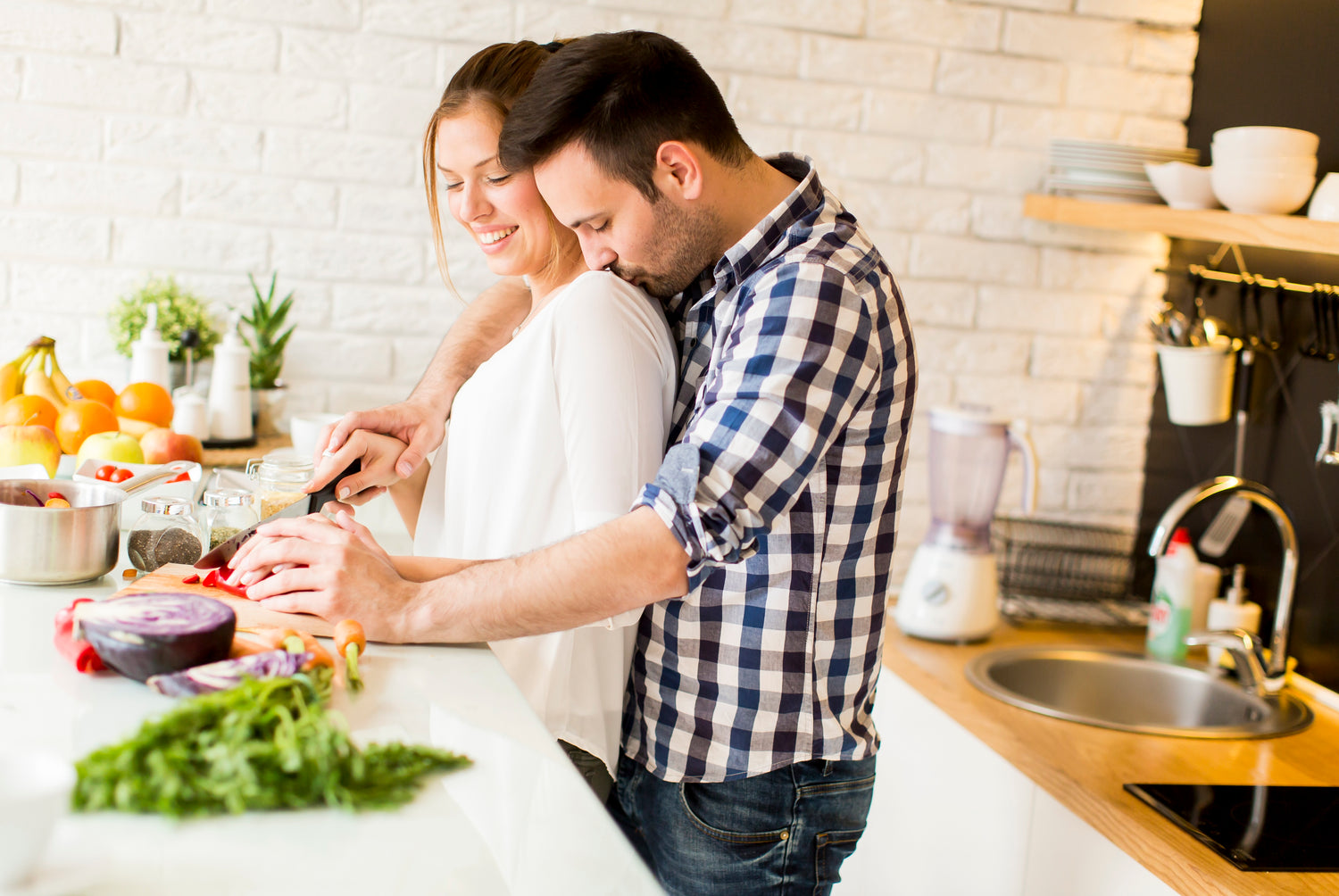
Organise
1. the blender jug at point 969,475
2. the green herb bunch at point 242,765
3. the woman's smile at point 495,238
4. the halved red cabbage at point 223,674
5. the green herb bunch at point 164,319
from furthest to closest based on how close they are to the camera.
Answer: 1. the blender jug at point 969,475
2. the green herb bunch at point 164,319
3. the woman's smile at point 495,238
4. the halved red cabbage at point 223,674
5. the green herb bunch at point 242,765

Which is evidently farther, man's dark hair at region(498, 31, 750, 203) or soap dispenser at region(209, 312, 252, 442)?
soap dispenser at region(209, 312, 252, 442)

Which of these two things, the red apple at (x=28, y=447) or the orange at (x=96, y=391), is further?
the orange at (x=96, y=391)

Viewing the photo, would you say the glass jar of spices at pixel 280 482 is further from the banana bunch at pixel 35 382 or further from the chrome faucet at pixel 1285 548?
the chrome faucet at pixel 1285 548

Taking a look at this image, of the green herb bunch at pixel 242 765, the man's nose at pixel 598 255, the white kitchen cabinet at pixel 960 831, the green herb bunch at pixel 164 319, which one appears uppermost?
the man's nose at pixel 598 255

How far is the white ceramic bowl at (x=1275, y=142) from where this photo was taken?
208cm

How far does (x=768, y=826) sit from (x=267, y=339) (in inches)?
62.4

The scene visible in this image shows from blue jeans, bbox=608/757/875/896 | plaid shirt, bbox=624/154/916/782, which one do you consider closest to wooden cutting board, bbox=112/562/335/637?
plaid shirt, bbox=624/154/916/782

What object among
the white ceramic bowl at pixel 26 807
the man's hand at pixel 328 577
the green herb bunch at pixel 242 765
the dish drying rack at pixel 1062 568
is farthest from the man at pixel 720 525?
the dish drying rack at pixel 1062 568

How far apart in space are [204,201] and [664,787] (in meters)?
1.72

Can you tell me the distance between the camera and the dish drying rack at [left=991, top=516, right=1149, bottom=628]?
2645 millimetres

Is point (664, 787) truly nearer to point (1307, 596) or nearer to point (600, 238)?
point (600, 238)

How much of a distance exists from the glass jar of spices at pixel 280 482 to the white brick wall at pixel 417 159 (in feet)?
3.74

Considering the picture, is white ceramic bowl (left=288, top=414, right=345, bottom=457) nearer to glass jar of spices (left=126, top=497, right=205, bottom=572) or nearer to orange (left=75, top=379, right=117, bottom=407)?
orange (left=75, top=379, right=117, bottom=407)

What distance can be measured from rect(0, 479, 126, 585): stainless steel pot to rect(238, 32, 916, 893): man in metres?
0.19
